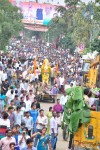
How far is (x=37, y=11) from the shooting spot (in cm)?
15138

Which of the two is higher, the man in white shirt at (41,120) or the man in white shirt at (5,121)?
the man in white shirt at (5,121)

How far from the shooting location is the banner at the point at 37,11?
145 meters

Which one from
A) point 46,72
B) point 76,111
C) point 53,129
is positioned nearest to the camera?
point 76,111

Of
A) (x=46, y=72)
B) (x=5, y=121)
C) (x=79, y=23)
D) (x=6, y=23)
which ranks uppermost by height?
(x=5, y=121)

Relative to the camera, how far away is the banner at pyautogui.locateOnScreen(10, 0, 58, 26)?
5723 inches

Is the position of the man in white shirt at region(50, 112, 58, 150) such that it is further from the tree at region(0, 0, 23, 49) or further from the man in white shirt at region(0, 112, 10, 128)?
the tree at region(0, 0, 23, 49)

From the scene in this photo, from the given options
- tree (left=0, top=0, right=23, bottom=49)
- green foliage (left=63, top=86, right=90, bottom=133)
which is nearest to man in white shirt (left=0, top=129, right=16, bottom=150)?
green foliage (left=63, top=86, right=90, bottom=133)

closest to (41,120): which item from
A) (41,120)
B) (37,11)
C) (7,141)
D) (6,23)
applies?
(41,120)

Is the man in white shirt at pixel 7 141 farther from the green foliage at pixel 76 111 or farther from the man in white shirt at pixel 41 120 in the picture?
the man in white shirt at pixel 41 120

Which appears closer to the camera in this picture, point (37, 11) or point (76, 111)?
point (76, 111)

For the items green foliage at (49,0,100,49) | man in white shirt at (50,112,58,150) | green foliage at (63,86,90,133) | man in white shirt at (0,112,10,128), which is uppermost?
green foliage at (63,86,90,133)

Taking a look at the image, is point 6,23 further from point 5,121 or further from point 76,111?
point 76,111

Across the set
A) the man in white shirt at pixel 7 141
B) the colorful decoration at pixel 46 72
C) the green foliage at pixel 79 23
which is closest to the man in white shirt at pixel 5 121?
the man in white shirt at pixel 7 141

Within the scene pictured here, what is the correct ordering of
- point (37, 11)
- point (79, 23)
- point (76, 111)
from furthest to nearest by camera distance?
point (37, 11) < point (79, 23) < point (76, 111)
